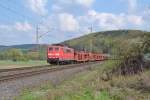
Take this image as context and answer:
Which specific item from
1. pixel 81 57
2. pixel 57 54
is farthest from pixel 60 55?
pixel 81 57

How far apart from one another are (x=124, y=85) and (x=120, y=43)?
4.77m

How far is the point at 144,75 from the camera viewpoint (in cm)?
1781

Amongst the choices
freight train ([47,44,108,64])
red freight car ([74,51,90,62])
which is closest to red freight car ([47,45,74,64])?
freight train ([47,44,108,64])

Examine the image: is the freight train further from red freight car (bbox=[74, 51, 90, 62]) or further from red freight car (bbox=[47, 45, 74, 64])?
red freight car (bbox=[74, 51, 90, 62])

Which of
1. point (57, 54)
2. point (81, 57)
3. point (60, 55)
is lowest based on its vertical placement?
point (81, 57)

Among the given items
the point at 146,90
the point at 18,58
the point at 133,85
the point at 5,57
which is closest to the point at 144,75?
the point at 133,85

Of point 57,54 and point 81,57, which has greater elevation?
point 57,54

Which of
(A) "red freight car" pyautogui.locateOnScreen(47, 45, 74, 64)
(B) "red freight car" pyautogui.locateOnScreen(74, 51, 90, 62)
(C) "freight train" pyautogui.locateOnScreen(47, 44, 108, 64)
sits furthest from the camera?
(B) "red freight car" pyautogui.locateOnScreen(74, 51, 90, 62)

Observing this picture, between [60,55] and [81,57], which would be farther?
[81,57]

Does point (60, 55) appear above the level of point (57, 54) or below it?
below

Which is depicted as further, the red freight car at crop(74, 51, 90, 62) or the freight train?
the red freight car at crop(74, 51, 90, 62)

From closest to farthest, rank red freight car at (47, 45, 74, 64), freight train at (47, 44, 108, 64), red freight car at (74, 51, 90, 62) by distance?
red freight car at (47, 45, 74, 64) → freight train at (47, 44, 108, 64) → red freight car at (74, 51, 90, 62)

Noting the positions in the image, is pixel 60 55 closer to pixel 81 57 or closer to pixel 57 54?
pixel 57 54

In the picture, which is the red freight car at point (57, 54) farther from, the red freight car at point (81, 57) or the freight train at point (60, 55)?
the red freight car at point (81, 57)
